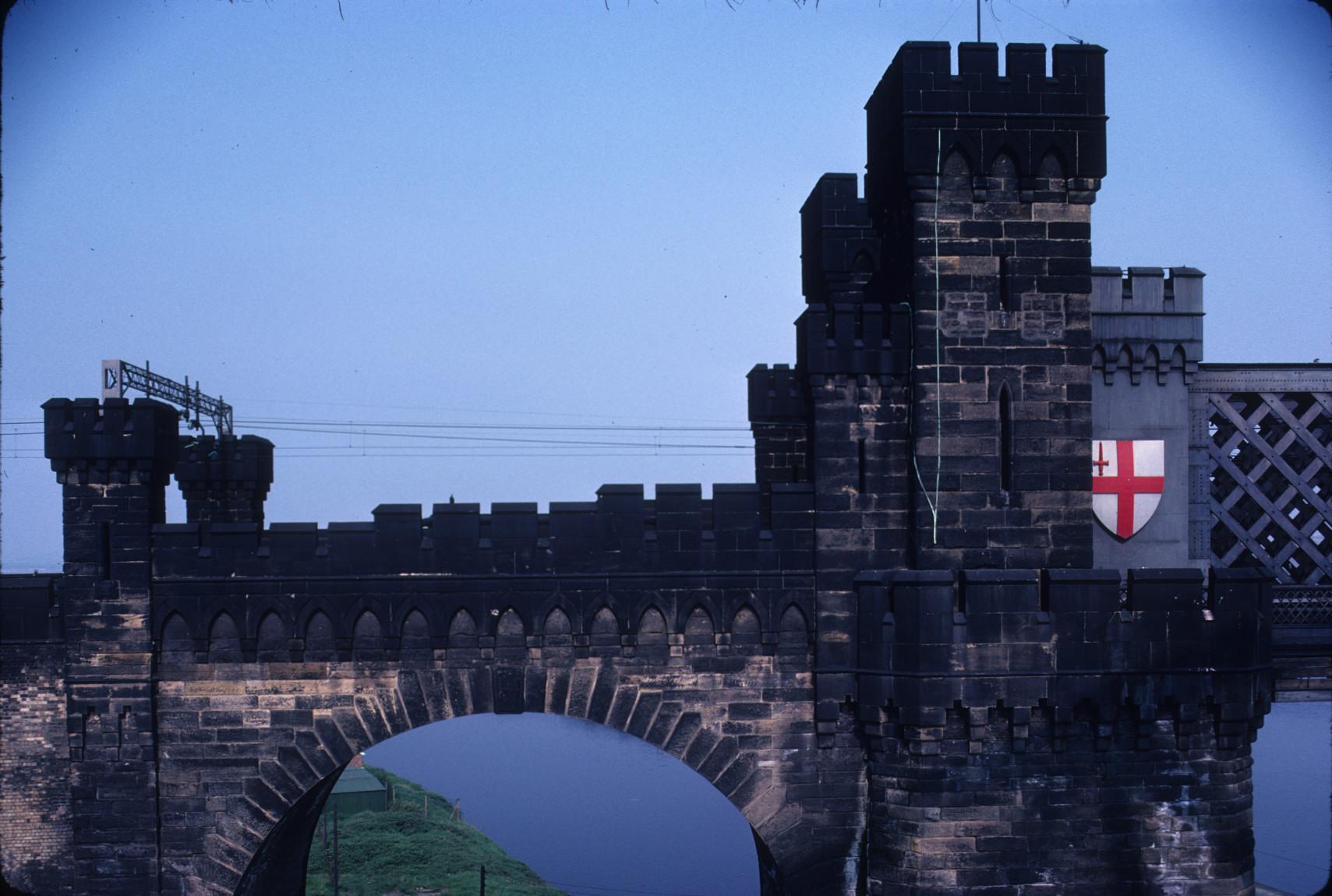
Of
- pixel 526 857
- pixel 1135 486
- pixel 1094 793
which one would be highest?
pixel 1135 486

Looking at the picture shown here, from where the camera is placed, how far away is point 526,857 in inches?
2383

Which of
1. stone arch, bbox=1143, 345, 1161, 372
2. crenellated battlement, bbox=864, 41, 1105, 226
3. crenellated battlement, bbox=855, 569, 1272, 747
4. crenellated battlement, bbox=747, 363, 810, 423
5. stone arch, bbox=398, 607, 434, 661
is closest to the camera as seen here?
crenellated battlement, bbox=855, 569, 1272, 747

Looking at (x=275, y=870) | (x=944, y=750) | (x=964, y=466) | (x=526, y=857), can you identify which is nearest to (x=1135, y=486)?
(x=964, y=466)

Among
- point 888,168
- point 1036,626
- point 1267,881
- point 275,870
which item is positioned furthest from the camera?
point 1267,881

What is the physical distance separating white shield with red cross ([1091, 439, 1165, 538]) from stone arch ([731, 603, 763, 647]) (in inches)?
181

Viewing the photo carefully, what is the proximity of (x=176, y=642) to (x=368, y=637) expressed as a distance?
231cm

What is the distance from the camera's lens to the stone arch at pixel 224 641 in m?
12.9

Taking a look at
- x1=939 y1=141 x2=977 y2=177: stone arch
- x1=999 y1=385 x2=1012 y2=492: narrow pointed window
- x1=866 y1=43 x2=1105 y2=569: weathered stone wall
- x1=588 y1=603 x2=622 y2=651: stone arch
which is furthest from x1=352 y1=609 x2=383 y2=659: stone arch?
x1=939 y1=141 x2=977 y2=177: stone arch

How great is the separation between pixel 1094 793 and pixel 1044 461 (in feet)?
12.9

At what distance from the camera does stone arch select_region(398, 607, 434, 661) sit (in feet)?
42.5

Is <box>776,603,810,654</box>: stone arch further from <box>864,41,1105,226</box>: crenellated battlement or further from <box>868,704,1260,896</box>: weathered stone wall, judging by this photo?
<box>864,41,1105,226</box>: crenellated battlement

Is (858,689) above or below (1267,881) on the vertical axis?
above

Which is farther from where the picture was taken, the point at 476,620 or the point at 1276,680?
the point at 1276,680

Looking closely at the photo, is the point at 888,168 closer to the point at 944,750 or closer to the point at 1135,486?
the point at 1135,486
